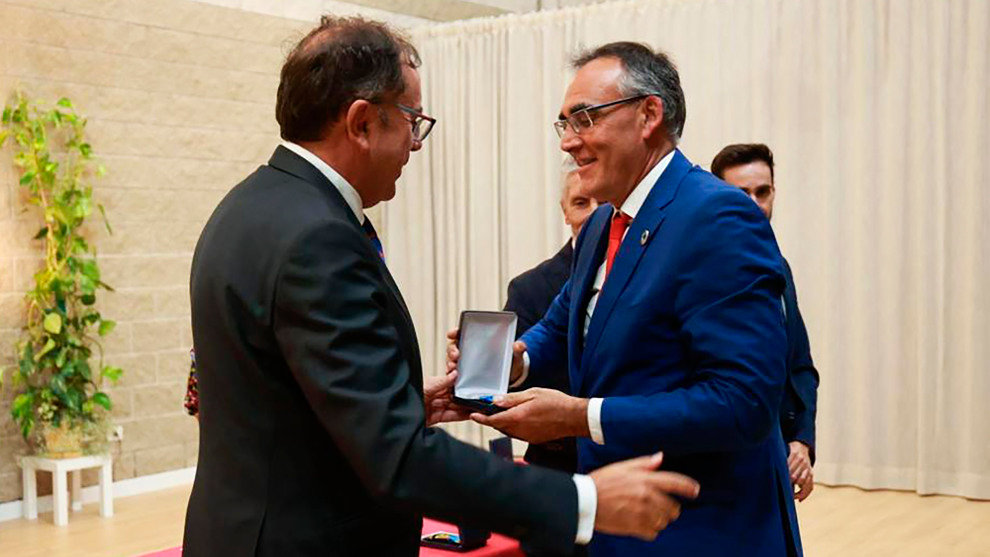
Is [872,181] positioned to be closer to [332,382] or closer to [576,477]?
[576,477]

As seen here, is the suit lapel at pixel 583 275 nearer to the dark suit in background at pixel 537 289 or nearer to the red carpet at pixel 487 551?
the red carpet at pixel 487 551

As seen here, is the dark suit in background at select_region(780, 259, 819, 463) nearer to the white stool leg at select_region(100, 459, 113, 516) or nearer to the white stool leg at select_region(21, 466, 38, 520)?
the white stool leg at select_region(100, 459, 113, 516)

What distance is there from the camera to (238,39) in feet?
23.0

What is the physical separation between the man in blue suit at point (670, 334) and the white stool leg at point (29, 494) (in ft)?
15.0

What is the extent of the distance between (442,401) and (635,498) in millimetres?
720

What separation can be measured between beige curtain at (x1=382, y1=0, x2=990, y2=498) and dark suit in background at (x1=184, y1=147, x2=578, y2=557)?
499 cm

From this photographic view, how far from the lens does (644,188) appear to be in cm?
208

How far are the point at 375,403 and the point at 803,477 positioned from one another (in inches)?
66.5

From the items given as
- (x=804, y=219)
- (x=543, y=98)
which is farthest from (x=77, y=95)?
(x=804, y=219)

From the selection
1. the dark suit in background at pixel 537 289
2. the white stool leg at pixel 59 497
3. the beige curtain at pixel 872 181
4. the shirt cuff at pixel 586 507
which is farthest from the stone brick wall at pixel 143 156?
the shirt cuff at pixel 586 507

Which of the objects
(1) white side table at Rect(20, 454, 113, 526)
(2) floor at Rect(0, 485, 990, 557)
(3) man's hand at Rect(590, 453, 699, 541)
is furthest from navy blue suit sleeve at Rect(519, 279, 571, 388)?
(1) white side table at Rect(20, 454, 113, 526)

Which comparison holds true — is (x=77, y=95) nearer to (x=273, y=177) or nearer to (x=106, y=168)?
(x=106, y=168)

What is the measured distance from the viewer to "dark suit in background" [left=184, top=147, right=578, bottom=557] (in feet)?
4.73

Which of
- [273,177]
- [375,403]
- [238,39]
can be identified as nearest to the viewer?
[375,403]
